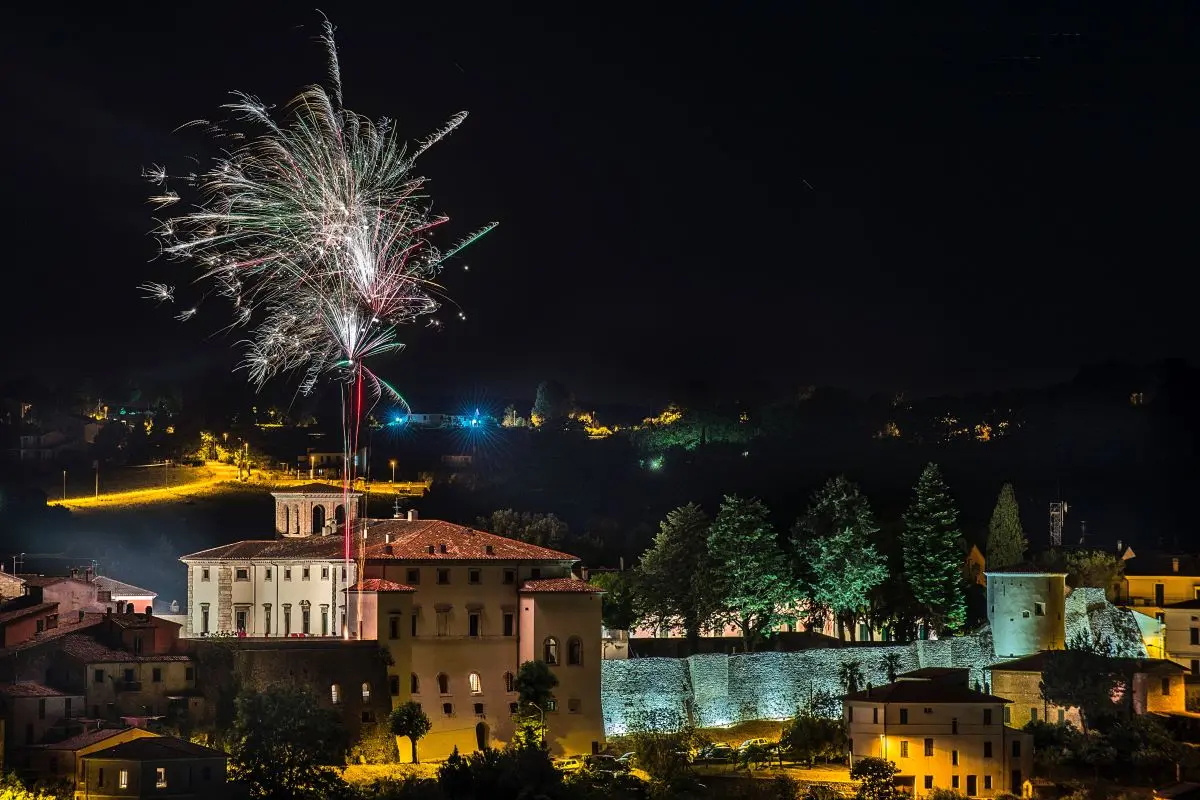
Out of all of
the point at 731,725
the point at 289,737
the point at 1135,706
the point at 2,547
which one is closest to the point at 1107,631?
the point at 1135,706

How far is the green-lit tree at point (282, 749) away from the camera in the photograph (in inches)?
1583

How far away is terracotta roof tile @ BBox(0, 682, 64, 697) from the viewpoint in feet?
135

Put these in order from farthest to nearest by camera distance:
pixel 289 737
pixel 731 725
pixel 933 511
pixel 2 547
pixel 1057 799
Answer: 1. pixel 2 547
2. pixel 933 511
3. pixel 731 725
4. pixel 1057 799
5. pixel 289 737

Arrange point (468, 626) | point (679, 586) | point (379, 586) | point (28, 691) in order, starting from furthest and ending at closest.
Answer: point (679, 586)
point (468, 626)
point (379, 586)
point (28, 691)

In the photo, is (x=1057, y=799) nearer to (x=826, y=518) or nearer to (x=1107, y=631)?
(x=1107, y=631)

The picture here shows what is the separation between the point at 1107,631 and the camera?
5444 centimetres

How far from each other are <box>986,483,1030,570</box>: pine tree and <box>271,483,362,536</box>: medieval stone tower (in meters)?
20.8

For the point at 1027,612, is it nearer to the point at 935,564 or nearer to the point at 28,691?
the point at 935,564

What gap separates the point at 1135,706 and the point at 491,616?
56.8ft

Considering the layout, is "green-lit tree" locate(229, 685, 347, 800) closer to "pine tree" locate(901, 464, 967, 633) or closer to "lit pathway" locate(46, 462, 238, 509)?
"pine tree" locate(901, 464, 967, 633)

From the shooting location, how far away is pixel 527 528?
211 feet

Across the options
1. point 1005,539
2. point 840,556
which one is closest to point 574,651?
point 840,556

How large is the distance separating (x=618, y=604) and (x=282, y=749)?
56.3 feet

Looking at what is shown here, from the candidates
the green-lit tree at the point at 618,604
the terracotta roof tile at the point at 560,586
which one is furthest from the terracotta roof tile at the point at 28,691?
the green-lit tree at the point at 618,604
